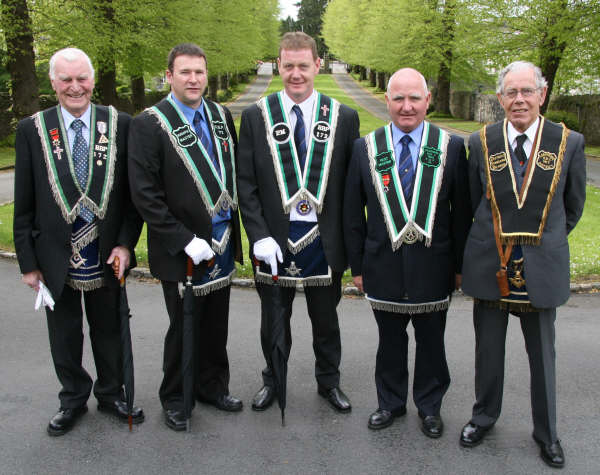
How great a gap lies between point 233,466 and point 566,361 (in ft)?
9.25

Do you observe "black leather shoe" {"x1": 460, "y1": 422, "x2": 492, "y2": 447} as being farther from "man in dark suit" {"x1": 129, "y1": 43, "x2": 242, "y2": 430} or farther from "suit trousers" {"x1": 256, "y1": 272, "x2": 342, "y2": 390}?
"man in dark suit" {"x1": 129, "y1": 43, "x2": 242, "y2": 430}

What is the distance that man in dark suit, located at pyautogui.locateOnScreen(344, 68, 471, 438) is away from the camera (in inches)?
140

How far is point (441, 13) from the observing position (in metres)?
31.8

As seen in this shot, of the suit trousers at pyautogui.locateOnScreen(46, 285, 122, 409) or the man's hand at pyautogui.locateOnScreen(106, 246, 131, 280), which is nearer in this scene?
the man's hand at pyautogui.locateOnScreen(106, 246, 131, 280)

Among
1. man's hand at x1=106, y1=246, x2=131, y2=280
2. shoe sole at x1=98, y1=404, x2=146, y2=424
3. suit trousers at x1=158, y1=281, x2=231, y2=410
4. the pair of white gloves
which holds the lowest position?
shoe sole at x1=98, y1=404, x2=146, y2=424

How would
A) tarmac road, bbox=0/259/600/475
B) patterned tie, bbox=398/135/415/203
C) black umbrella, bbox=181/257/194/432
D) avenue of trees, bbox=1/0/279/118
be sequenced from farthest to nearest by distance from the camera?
avenue of trees, bbox=1/0/279/118
black umbrella, bbox=181/257/194/432
patterned tie, bbox=398/135/415/203
tarmac road, bbox=0/259/600/475

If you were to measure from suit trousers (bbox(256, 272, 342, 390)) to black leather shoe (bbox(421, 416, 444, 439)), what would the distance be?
26.9 inches

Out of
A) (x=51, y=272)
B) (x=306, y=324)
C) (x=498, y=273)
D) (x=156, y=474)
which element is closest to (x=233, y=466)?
(x=156, y=474)

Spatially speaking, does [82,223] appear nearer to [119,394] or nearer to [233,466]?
[119,394]

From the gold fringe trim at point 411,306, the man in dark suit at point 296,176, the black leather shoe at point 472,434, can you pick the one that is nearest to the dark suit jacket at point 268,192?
the man in dark suit at point 296,176

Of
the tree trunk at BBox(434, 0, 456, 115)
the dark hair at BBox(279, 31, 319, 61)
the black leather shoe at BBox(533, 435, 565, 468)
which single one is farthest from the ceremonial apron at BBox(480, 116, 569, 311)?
the tree trunk at BBox(434, 0, 456, 115)

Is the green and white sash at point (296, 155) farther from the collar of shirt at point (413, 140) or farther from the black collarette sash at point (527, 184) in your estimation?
the black collarette sash at point (527, 184)

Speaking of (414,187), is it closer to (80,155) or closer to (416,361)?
(416,361)

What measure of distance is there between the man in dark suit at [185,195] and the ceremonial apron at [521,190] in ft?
5.22
